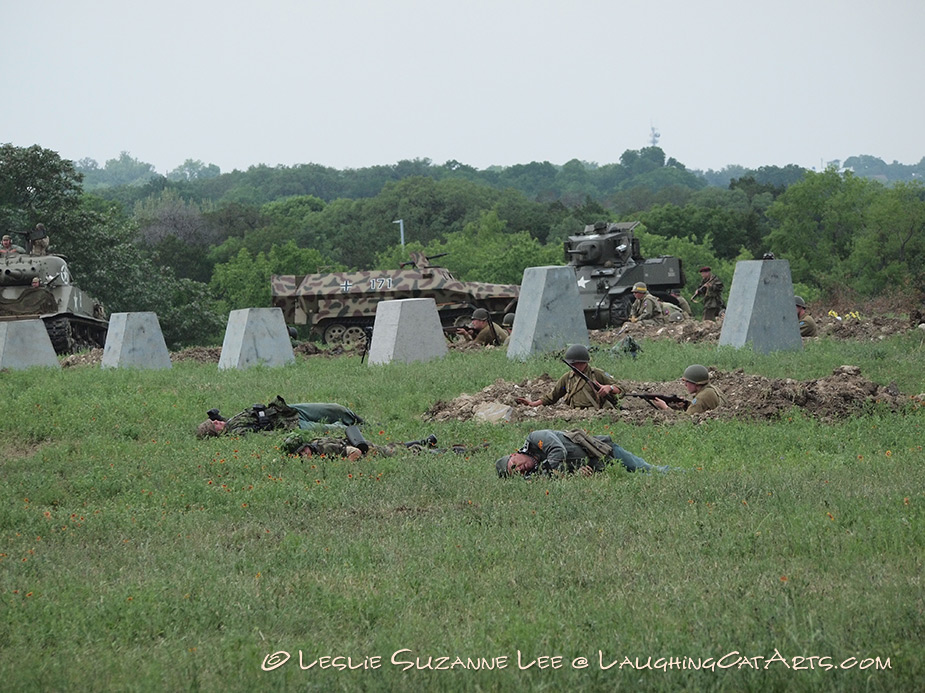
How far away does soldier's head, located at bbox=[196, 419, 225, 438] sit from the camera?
11797 millimetres

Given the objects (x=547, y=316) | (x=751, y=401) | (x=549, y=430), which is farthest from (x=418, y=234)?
(x=549, y=430)

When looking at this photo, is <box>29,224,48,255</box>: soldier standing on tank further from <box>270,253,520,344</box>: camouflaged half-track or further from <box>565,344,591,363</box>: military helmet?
<box>565,344,591,363</box>: military helmet

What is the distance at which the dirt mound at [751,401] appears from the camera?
443 inches

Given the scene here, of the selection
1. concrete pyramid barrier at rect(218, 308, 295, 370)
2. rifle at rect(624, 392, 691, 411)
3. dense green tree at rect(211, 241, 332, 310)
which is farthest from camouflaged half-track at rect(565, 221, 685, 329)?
dense green tree at rect(211, 241, 332, 310)

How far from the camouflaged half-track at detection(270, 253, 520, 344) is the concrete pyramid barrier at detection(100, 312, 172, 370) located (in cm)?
956

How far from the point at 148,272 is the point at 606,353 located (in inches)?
1140

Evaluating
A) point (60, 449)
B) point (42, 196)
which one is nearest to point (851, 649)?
point (60, 449)

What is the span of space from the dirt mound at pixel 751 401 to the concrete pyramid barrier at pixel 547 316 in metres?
3.99

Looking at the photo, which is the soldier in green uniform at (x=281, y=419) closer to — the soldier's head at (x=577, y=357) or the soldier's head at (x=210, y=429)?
the soldier's head at (x=210, y=429)

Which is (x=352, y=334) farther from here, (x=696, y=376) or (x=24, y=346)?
(x=696, y=376)

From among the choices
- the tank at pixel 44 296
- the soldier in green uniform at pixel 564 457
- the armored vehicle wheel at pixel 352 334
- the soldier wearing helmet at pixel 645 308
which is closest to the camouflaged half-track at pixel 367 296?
the armored vehicle wheel at pixel 352 334

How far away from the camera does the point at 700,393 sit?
463 inches

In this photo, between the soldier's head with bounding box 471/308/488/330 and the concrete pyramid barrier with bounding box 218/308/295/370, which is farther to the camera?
the soldier's head with bounding box 471/308/488/330

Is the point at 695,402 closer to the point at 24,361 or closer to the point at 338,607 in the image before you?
the point at 338,607
